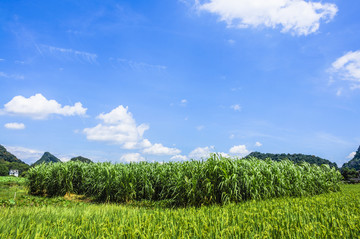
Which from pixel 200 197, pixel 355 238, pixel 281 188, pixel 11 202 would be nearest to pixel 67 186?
pixel 11 202

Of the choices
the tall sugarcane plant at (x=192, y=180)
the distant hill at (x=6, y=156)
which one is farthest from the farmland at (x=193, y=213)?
the distant hill at (x=6, y=156)

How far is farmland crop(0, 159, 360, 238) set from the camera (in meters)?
2.92

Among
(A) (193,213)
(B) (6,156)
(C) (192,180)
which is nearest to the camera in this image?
(A) (193,213)

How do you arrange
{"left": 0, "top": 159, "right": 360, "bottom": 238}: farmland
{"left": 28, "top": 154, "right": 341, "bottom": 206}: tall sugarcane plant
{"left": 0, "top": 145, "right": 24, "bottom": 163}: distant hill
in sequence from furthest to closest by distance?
{"left": 0, "top": 145, "right": 24, "bottom": 163}: distant hill → {"left": 28, "top": 154, "right": 341, "bottom": 206}: tall sugarcane plant → {"left": 0, "top": 159, "right": 360, "bottom": 238}: farmland

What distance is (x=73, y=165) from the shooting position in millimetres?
12406

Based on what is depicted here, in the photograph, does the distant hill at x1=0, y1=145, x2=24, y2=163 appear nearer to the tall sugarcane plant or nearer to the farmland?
the tall sugarcane plant

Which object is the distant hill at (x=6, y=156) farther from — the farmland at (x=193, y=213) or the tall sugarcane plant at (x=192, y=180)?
the farmland at (x=193, y=213)

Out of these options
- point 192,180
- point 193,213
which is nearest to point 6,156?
point 192,180

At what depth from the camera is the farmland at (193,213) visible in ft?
9.57

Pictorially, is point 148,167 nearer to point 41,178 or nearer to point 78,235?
point 41,178

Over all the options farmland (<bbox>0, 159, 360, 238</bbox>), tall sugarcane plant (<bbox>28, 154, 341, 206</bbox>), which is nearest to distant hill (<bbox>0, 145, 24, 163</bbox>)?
tall sugarcane plant (<bbox>28, 154, 341, 206</bbox>)

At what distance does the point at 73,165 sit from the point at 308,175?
1084 centimetres

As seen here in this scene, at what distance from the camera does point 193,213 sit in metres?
4.07

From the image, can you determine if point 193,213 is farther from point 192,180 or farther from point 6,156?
point 6,156
